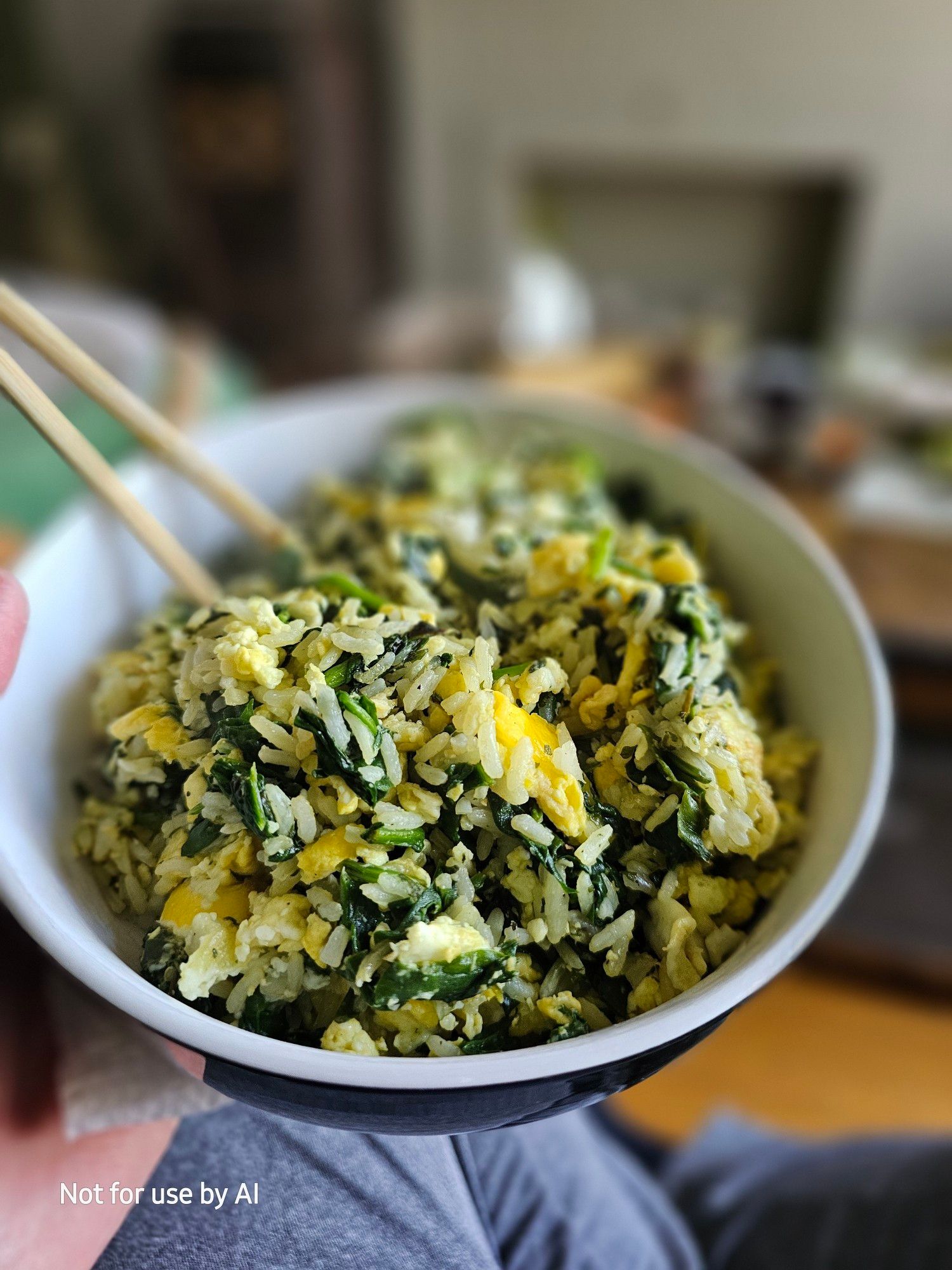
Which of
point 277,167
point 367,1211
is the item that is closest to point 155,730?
point 367,1211

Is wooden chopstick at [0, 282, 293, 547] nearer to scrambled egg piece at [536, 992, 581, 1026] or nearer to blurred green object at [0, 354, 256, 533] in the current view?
blurred green object at [0, 354, 256, 533]

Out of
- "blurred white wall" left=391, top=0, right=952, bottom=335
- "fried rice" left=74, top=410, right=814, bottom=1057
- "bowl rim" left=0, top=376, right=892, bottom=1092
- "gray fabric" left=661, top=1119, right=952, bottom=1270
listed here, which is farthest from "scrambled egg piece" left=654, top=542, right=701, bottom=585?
"blurred white wall" left=391, top=0, right=952, bottom=335

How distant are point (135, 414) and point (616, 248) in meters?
3.50

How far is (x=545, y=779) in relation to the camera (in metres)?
0.63

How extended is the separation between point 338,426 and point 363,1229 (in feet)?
2.77

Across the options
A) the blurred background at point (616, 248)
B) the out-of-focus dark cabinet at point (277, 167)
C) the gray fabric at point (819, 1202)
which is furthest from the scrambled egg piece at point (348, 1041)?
the out-of-focus dark cabinet at point (277, 167)

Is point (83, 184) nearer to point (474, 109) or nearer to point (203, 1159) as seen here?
point (474, 109)

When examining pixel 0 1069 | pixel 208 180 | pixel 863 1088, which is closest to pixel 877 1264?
pixel 863 1088

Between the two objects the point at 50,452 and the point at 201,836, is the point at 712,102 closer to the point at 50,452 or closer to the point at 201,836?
the point at 50,452

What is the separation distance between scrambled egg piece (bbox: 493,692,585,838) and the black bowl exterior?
149 millimetres

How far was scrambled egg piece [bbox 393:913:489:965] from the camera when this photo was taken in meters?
0.57

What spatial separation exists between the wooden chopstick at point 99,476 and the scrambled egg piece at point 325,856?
271 millimetres

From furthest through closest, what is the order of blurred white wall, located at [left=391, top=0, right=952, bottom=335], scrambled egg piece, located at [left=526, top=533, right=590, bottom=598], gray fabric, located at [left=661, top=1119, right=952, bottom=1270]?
1. blurred white wall, located at [left=391, top=0, right=952, bottom=335]
2. gray fabric, located at [left=661, top=1119, right=952, bottom=1270]
3. scrambled egg piece, located at [left=526, top=533, right=590, bottom=598]

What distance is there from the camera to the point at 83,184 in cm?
402
